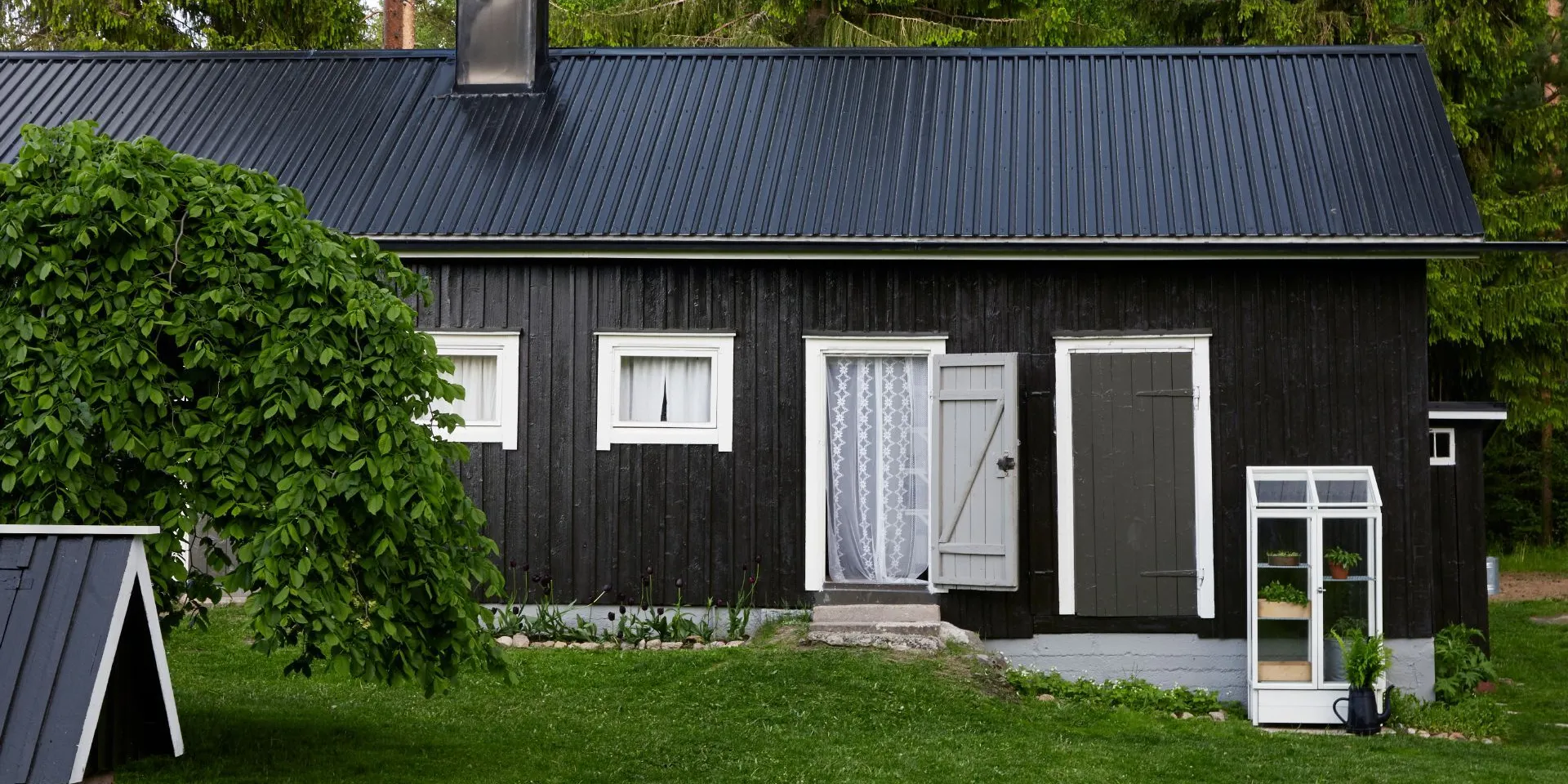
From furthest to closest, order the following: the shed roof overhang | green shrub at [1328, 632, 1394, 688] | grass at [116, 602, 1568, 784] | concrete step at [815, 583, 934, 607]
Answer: concrete step at [815, 583, 934, 607] < the shed roof overhang < green shrub at [1328, 632, 1394, 688] < grass at [116, 602, 1568, 784]

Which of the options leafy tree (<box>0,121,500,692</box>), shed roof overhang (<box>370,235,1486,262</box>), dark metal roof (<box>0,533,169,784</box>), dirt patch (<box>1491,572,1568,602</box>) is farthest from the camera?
dirt patch (<box>1491,572,1568,602</box>)

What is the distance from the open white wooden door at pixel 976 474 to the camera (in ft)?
34.1

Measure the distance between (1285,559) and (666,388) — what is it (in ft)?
14.6

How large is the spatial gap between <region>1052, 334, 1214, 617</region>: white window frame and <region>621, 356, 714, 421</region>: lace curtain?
252 centimetres

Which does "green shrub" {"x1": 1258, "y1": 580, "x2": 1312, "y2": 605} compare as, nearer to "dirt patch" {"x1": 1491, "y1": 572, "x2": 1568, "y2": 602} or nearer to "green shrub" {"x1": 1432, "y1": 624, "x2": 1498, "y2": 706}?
"green shrub" {"x1": 1432, "y1": 624, "x2": 1498, "y2": 706}

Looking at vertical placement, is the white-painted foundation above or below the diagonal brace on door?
below

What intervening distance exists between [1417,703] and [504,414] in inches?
259

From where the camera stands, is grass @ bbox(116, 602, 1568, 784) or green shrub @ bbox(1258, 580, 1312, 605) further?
green shrub @ bbox(1258, 580, 1312, 605)

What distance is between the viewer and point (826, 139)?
481 inches

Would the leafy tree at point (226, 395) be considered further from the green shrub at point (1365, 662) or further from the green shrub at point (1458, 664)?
the green shrub at point (1458, 664)

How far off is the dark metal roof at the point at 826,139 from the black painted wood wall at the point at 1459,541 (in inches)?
74.1

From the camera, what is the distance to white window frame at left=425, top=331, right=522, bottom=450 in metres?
11.2

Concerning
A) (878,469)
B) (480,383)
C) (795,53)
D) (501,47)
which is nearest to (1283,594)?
(878,469)

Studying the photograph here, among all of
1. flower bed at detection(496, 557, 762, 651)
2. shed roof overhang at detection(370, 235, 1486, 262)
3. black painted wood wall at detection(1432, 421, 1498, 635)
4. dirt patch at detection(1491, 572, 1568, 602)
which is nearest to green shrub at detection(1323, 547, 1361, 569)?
black painted wood wall at detection(1432, 421, 1498, 635)
